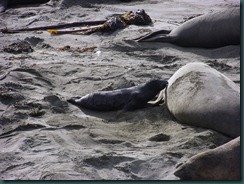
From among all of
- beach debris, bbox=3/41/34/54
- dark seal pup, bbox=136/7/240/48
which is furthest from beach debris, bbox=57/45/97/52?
dark seal pup, bbox=136/7/240/48

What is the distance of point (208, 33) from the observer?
7.47 m

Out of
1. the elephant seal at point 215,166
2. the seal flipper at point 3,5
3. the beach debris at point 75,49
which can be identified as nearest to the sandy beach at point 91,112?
the beach debris at point 75,49

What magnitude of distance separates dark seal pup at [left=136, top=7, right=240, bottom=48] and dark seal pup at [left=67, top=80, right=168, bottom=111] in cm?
191

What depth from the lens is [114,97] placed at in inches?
223

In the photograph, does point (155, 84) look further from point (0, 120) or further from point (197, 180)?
point (197, 180)

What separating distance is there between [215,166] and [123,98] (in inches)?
84.0

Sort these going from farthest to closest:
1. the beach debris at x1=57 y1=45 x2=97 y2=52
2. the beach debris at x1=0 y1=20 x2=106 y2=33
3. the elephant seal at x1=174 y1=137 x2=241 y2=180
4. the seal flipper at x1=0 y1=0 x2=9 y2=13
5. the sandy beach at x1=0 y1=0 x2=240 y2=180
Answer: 1. the seal flipper at x1=0 y1=0 x2=9 y2=13
2. the beach debris at x1=0 y1=20 x2=106 y2=33
3. the beach debris at x1=57 y1=45 x2=97 y2=52
4. the sandy beach at x1=0 y1=0 x2=240 y2=180
5. the elephant seal at x1=174 y1=137 x2=241 y2=180

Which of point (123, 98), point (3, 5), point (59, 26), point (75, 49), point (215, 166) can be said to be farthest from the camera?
point (3, 5)

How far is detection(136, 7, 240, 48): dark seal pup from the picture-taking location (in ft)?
23.6

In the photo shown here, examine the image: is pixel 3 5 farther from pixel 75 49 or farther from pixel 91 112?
pixel 91 112

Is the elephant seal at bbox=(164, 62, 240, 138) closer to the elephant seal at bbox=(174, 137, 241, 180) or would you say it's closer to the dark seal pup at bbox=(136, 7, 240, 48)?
the elephant seal at bbox=(174, 137, 241, 180)

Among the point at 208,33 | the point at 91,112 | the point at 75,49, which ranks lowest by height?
the point at 91,112

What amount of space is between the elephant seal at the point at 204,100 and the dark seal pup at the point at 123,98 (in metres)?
0.22

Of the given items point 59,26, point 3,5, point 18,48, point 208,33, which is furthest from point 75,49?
point 3,5
